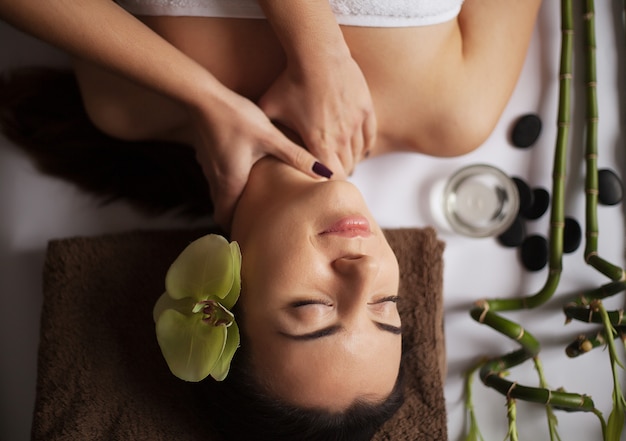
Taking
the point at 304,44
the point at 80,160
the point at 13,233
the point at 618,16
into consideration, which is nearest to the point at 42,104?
the point at 80,160

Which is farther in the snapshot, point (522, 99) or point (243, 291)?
point (522, 99)

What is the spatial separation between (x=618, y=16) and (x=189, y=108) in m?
0.98

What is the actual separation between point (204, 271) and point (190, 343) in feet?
0.34

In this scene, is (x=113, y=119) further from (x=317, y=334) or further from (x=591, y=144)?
(x=591, y=144)

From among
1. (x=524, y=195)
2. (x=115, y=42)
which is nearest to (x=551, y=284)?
(x=524, y=195)

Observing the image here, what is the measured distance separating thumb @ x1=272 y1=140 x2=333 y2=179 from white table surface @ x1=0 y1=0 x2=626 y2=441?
0.97ft

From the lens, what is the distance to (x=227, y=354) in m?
0.79

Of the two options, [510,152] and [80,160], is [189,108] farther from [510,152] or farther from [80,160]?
[510,152]

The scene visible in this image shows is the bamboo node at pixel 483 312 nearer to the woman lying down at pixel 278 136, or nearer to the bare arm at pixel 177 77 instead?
the woman lying down at pixel 278 136

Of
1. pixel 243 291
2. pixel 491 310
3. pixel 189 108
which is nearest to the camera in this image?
pixel 243 291

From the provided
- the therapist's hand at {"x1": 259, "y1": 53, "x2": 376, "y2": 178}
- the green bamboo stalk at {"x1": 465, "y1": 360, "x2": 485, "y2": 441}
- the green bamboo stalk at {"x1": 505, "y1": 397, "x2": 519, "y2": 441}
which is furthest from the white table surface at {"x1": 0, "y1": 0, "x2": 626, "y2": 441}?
the therapist's hand at {"x1": 259, "y1": 53, "x2": 376, "y2": 178}

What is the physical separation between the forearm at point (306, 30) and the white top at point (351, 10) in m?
0.04

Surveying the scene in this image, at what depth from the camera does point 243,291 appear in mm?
852

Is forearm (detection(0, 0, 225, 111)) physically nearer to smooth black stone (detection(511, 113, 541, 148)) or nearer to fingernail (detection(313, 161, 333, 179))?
fingernail (detection(313, 161, 333, 179))
